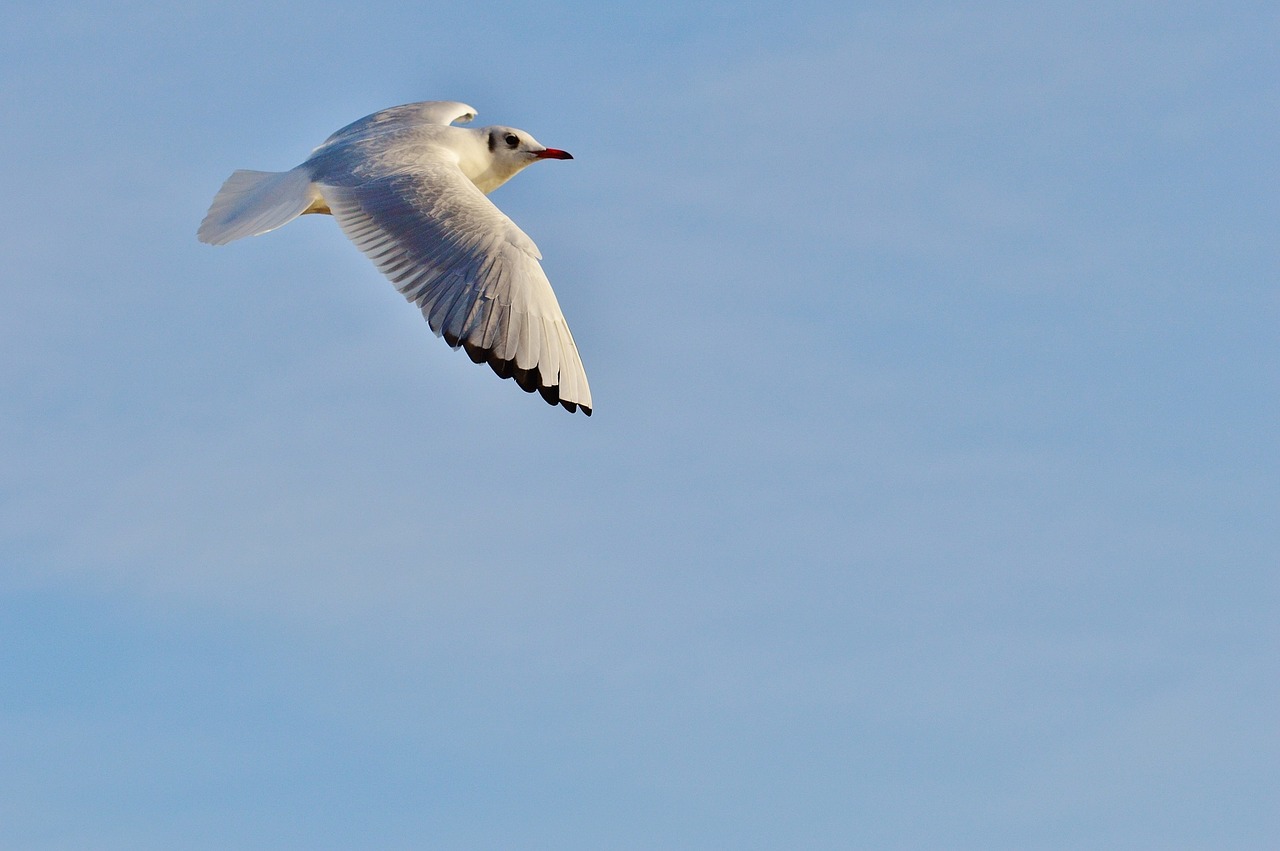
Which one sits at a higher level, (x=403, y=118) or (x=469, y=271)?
(x=403, y=118)

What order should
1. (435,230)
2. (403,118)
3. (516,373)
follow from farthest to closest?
(403,118)
(435,230)
(516,373)

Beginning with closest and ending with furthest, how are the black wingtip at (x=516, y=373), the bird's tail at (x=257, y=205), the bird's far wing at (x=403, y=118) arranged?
the black wingtip at (x=516, y=373) → the bird's tail at (x=257, y=205) → the bird's far wing at (x=403, y=118)

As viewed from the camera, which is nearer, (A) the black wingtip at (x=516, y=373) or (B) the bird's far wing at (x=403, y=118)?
(A) the black wingtip at (x=516, y=373)

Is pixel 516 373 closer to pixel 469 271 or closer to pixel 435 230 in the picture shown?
pixel 469 271

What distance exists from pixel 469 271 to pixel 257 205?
118cm

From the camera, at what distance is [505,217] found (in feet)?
21.7

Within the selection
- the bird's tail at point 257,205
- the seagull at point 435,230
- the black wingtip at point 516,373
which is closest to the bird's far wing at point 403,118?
the seagull at point 435,230

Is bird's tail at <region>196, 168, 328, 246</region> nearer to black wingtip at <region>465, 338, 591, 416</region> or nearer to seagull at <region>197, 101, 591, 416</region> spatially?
seagull at <region>197, 101, 591, 416</region>

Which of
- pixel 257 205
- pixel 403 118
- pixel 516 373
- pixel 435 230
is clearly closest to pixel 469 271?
pixel 435 230

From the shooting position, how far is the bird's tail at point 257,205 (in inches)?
267

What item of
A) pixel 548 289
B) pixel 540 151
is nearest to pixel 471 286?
pixel 548 289

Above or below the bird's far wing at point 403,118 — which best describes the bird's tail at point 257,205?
below

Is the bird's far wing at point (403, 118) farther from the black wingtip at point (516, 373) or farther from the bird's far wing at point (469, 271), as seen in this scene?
the black wingtip at point (516, 373)

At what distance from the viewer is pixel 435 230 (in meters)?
6.45
